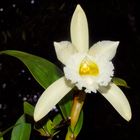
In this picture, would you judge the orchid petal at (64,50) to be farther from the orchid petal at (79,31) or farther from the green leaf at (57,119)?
the green leaf at (57,119)

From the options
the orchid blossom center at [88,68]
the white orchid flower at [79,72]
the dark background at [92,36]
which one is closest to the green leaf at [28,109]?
the white orchid flower at [79,72]

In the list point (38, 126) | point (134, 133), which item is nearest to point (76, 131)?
point (38, 126)

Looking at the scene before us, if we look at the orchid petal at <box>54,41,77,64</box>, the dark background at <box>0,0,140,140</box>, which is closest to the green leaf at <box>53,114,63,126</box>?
the orchid petal at <box>54,41,77,64</box>

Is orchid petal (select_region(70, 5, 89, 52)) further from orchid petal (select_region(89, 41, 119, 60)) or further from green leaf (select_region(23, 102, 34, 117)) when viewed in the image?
green leaf (select_region(23, 102, 34, 117))

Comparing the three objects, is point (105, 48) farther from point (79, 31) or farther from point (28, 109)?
point (28, 109)

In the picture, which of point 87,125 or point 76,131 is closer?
point 76,131

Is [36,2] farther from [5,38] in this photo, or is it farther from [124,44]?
[124,44]
